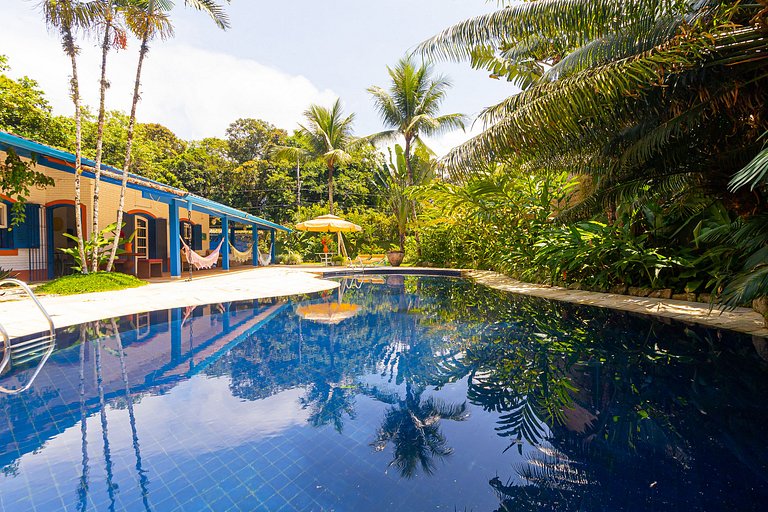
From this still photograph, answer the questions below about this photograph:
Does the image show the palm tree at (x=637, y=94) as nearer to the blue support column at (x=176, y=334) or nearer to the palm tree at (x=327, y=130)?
the blue support column at (x=176, y=334)

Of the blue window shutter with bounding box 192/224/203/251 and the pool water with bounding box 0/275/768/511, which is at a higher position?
the blue window shutter with bounding box 192/224/203/251

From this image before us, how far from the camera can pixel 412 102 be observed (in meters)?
17.6

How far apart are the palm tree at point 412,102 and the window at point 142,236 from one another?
10681 mm

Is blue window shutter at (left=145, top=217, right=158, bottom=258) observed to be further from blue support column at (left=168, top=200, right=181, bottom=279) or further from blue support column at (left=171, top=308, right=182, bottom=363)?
blue support column at (left=171, top=308, right=182, bottom=363)

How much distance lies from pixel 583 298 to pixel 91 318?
819cm

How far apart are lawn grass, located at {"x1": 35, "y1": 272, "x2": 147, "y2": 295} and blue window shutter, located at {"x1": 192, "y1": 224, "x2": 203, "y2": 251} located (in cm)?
702

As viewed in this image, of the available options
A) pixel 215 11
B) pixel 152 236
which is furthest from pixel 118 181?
pixel 215 11

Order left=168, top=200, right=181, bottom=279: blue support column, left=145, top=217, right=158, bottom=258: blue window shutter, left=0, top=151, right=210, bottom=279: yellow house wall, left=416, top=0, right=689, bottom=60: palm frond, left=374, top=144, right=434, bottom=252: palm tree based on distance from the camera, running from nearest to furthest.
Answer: left=416, top=0, right=689, bottom=60: palm frond, left=0, top=151, right=210, bottom=279: yellow house wall, left=168, top=200, right=181, bottom=279: blue support column, left=145, top=217, right=158, bottom=258: blue window shutter, left=374, top=144, right=434, bottom=252: palm tree

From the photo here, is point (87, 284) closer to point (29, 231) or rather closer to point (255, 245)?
point (29, 231)

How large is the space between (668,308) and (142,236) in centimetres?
1471

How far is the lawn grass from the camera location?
8.15 meters

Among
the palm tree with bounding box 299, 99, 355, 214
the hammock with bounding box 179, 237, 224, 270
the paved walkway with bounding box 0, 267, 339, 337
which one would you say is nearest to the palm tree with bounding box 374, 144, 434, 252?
the palm tree with bounding box 299, 99, 355, 214

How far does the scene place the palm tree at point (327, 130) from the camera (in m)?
19.6

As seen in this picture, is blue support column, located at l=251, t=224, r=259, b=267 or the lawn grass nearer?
the lawn grass
